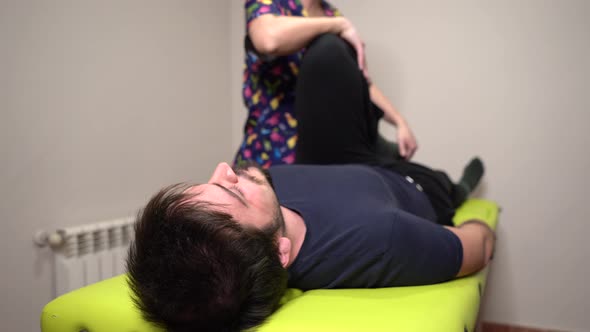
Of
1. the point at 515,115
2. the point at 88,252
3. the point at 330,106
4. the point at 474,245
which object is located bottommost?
the point at 88,252

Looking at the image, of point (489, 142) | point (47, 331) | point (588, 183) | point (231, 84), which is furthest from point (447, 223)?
point (231, 84)

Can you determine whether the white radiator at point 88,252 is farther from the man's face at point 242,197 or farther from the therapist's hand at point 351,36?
the therapist's hand at point 351,36

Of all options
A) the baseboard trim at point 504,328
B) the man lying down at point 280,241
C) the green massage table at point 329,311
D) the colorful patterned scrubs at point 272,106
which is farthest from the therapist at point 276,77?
the baseboard trim at point 504,328

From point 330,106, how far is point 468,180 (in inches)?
29.2

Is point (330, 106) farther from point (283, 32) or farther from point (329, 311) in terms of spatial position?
point (329, 311)

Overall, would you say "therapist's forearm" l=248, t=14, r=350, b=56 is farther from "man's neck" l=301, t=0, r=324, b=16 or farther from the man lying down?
"man's neck" l=301, t=0, r=324, b=16

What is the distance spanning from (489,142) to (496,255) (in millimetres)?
455

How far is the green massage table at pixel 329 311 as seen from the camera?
552 millimetres

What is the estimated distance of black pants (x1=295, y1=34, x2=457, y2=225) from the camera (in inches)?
42.4

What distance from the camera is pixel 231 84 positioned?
2094mm

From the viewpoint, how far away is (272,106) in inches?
49.9

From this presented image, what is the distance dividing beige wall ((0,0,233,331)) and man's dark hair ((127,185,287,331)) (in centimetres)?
74

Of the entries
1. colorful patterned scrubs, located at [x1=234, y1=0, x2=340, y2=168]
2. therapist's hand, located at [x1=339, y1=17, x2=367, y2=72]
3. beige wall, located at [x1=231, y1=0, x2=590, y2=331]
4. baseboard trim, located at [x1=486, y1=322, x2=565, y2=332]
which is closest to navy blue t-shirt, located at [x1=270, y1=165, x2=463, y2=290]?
colorful patterned scrubs, located at [x1=234, y1=0, x2=340, y2=168]

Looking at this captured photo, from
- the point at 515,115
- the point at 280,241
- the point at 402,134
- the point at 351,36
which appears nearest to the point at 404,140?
the point at 402,134
